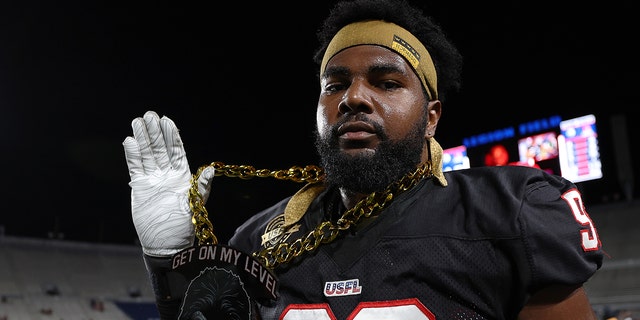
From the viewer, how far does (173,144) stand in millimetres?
1701

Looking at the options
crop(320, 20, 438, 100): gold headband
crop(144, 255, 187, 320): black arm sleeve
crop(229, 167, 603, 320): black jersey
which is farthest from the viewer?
crop(320, 20, 438, 100): gold headband

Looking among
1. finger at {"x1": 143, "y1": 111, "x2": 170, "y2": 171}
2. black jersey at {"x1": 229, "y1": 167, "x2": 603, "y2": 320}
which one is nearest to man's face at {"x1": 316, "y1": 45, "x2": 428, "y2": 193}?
black jersey at {"x1": 229, "y1": 167, "x2": 603, "y2": 320}

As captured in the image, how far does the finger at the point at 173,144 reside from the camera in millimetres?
1680

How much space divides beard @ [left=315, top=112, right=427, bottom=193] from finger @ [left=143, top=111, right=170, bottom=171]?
17.5 inches

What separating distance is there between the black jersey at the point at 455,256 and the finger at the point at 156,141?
449 mm

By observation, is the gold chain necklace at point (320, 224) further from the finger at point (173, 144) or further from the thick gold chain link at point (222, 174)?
the finger at point (173, 144)

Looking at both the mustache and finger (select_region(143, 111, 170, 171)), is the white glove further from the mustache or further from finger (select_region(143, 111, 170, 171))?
the mustache

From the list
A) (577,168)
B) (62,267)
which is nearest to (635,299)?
(577,168)

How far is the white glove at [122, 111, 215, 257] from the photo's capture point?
1.58 meters

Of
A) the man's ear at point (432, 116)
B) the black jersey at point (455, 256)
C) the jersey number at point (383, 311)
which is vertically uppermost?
the man's ear at point (432, 116)

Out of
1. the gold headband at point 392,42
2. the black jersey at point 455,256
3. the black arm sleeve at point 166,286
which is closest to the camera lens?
Result: the black jersey at point 455,256

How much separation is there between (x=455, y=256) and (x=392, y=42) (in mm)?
584

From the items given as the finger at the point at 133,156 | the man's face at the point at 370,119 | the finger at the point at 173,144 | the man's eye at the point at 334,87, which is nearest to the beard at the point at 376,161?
the man's face at the point at 370,119

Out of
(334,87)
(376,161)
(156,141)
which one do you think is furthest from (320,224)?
(156,141)
